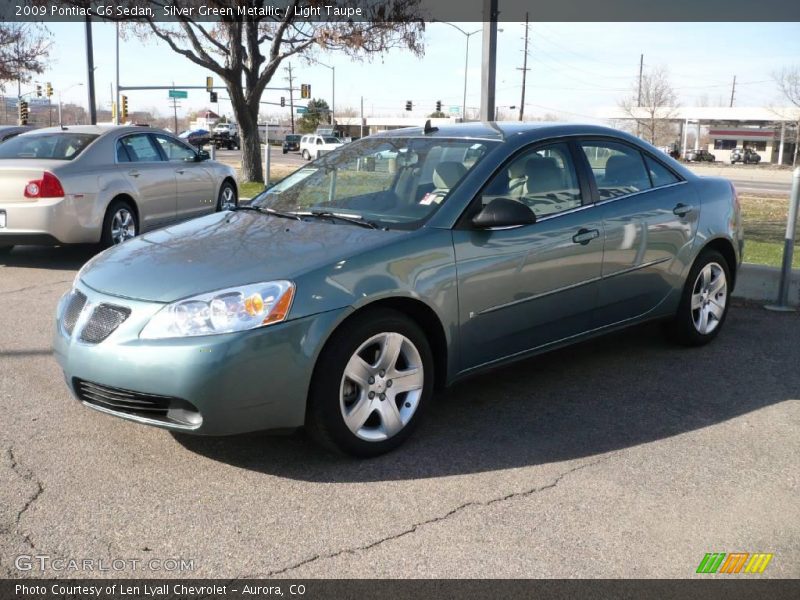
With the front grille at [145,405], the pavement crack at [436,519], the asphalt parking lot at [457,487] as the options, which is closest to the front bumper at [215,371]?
the front grille at [145,405]

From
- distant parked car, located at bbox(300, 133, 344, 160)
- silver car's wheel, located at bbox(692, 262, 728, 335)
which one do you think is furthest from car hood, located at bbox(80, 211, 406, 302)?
distant parked car, located at bbox(300, 133, 344, 160)

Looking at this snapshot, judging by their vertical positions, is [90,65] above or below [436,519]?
above

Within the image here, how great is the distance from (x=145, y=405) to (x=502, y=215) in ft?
6.52

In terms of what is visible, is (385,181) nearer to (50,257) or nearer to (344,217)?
(344,217)

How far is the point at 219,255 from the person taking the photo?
400 centimetres

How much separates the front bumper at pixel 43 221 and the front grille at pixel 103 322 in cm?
532

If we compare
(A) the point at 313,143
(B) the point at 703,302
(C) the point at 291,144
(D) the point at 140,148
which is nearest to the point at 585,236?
(B) the point at 703,302

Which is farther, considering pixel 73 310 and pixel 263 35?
pixel 263 35

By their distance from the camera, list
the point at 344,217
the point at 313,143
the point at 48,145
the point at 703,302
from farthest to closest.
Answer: the point at 313,143 → the point at 48,145 → the point at 703,302 → the point at 344,217

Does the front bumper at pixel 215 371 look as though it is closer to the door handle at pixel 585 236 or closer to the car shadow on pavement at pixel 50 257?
the door handle at pixel 585 236

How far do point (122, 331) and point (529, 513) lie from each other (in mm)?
1917

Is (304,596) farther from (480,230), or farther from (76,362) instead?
(480,230)

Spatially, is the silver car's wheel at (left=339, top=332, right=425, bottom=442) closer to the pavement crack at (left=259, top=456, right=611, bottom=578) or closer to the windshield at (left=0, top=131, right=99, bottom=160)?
the pavement crack at (left=259, top=456, right=611, bottom=578)

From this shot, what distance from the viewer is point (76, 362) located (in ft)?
12.3
